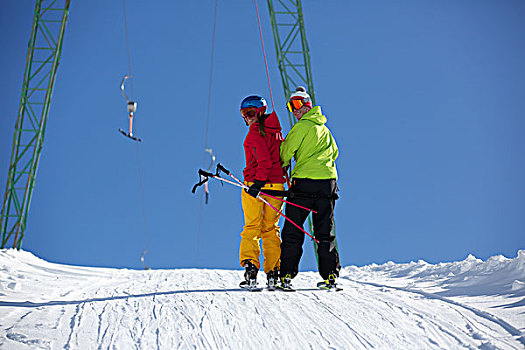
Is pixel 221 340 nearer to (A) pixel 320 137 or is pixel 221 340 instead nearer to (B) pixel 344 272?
(A) pixel 320 137

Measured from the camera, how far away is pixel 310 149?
5344mm

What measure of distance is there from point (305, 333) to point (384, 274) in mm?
3734

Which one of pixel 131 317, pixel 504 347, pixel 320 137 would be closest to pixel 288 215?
pixel 320 137

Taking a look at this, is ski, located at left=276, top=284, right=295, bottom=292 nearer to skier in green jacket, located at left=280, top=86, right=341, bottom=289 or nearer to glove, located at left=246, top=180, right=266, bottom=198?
skier in green jacket, located at left=280, top=86, right=341, bottom=289

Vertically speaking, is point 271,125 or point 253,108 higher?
point 253,108

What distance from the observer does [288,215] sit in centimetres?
532

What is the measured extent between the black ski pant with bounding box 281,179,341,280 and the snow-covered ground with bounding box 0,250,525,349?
38 cm

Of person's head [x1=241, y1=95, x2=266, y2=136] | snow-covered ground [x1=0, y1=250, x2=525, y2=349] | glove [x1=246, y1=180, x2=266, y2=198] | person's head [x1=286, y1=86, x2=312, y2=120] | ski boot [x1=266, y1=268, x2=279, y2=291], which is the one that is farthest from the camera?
person's head [x1=286, y1=86, x2=312, y2=120]

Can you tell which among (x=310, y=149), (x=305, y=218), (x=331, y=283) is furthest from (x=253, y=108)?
(x=331, y=283)

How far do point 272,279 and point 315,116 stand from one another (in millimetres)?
1796

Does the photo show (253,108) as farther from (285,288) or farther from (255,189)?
(285,288)

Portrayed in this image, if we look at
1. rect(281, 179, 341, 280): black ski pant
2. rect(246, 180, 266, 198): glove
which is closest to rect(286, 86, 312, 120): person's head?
rect(281, 179, 341, 280): black ski pant

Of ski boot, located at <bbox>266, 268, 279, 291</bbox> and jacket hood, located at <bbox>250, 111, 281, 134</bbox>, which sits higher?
jacket hood, located at <bbox>250, 111, 281, 134</bbox>

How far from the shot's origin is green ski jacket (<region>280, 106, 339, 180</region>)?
534 cm
